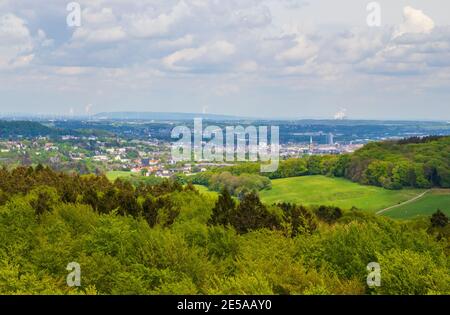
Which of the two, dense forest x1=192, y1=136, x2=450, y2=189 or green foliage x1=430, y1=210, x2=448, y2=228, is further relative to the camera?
dense forest x1=192, y1=136, x2=450, y2=189

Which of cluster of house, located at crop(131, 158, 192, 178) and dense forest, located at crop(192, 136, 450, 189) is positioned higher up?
dense forest, located at crop(192, 136, 450, 189)

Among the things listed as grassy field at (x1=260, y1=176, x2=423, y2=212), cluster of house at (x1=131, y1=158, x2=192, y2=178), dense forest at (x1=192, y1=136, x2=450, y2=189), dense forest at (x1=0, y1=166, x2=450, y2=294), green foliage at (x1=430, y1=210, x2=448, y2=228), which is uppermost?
dense forest at (x1=0, y1=166, x2=450, y2=294)

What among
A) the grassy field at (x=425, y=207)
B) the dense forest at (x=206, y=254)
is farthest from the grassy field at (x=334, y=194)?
Result: the dense forest at (x=206, y=254)

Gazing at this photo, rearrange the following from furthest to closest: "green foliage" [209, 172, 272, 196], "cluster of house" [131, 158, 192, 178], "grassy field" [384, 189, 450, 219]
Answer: "cluster of house" [131, 158, 192, 178] → "green foliage" [209, 172, 272, 196] → "grassy field" [384, 189, 450, 219]

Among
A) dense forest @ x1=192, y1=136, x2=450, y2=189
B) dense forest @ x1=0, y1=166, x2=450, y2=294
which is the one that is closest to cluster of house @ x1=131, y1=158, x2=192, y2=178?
dense forest @ x1=192, y1=136, x2=450, y2=189

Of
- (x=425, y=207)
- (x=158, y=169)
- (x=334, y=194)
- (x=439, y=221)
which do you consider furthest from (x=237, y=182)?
(x=439, y=221)

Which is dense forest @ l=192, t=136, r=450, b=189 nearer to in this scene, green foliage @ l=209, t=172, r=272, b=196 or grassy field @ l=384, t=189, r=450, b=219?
green foliage @ l=209, t=172, r=272, b=196
